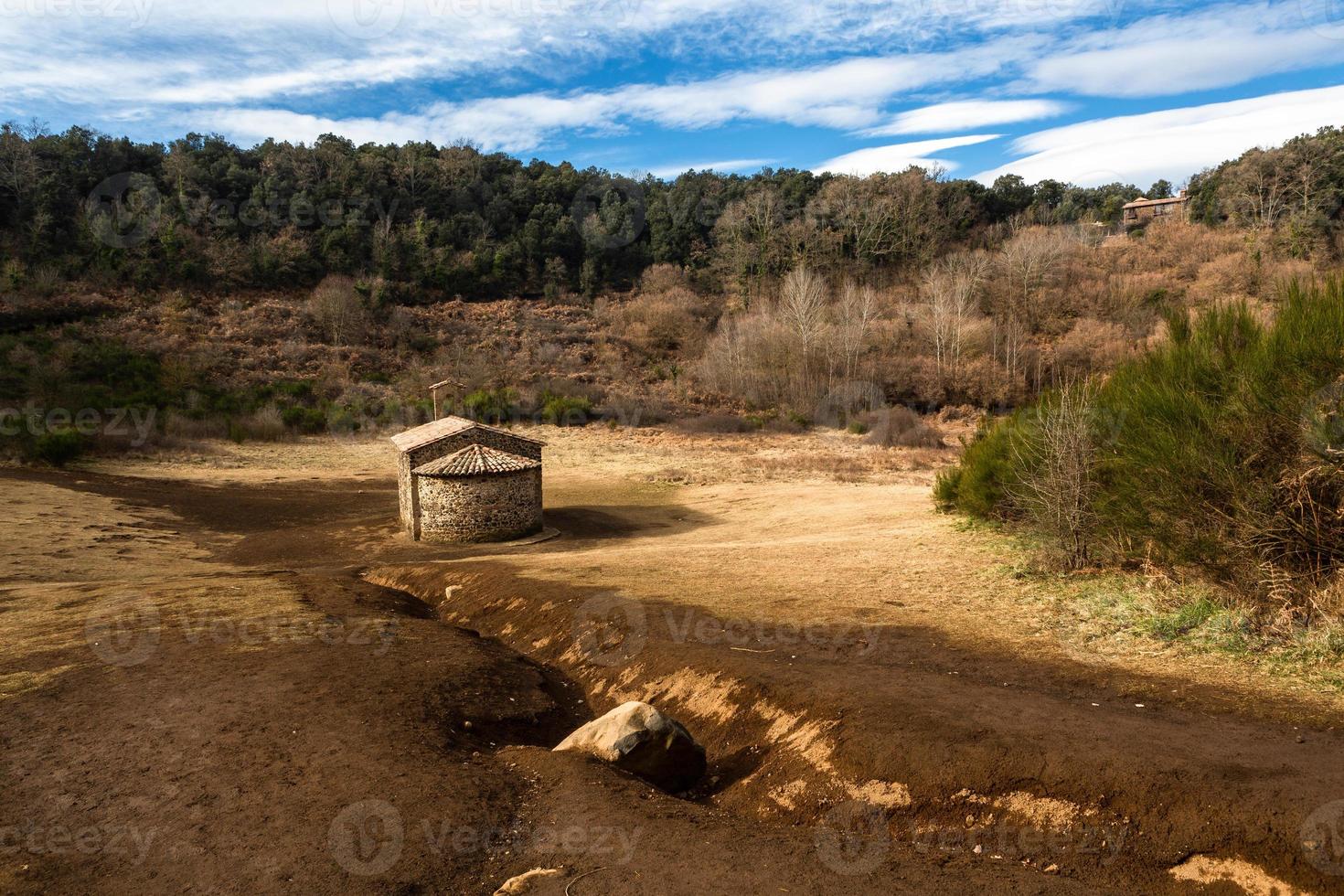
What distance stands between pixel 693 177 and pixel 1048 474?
89.9m

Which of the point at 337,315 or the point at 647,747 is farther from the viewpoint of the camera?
the point at 337,315

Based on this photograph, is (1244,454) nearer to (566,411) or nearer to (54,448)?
(54,448)

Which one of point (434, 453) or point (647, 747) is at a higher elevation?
point (434, 453)

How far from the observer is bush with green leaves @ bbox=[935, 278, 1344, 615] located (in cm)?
1148

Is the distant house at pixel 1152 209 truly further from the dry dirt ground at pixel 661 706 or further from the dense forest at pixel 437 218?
the dry dirt ground at pixel 661 706

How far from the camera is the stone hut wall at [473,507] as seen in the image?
76.1 feet

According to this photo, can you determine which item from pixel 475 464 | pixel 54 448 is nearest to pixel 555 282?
pixel 54 448

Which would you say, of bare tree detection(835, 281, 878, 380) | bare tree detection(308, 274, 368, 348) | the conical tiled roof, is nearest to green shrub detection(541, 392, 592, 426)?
bare tree detection(835, 281, 878, 380)

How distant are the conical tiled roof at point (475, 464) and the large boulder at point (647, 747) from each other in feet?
47.4

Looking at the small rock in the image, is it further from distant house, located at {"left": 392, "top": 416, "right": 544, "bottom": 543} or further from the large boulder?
distant house, located at {"left": 392, "top": 416, "right": 544, "bottom": 543}

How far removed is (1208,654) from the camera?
1081 cm

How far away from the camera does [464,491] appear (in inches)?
913

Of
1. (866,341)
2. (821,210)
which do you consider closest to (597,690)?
(866,341)

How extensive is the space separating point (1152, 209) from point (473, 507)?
100524 mm
